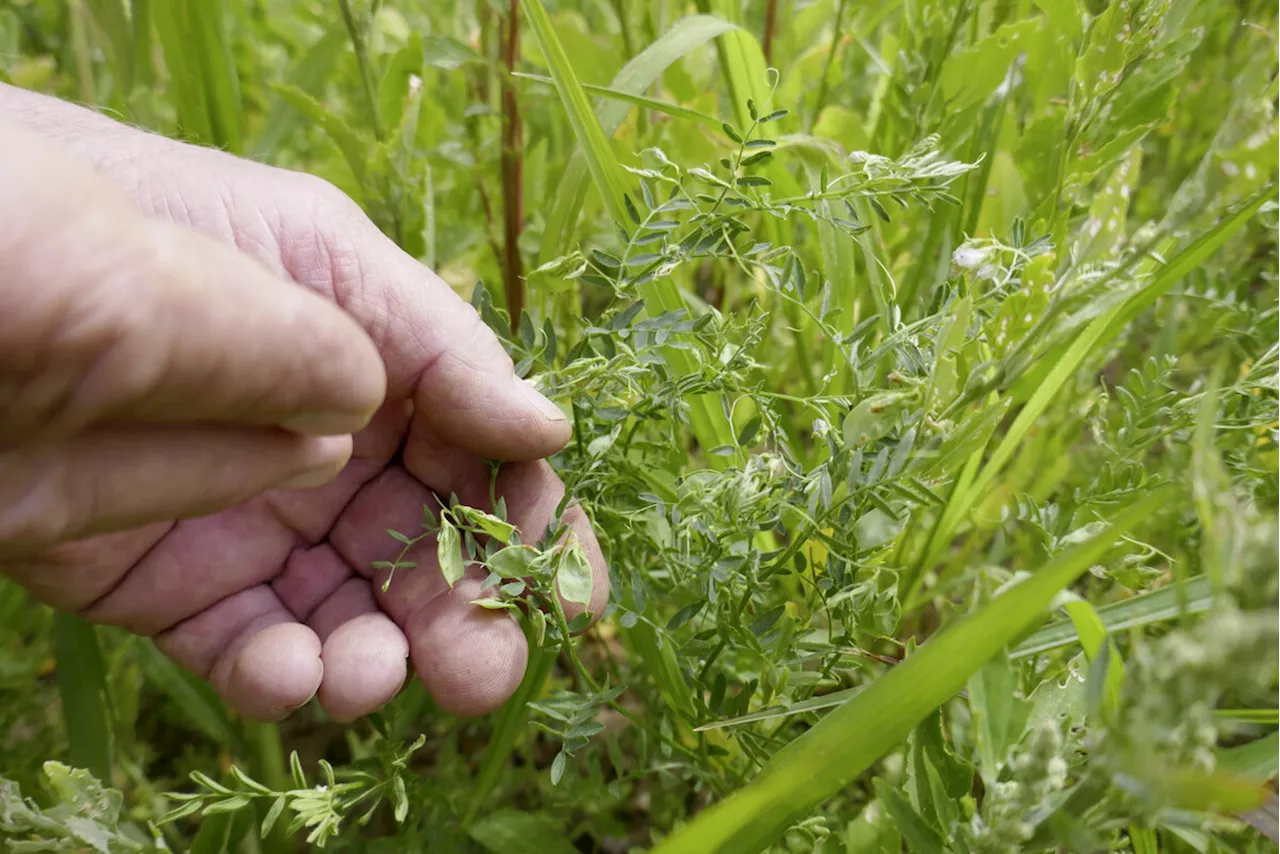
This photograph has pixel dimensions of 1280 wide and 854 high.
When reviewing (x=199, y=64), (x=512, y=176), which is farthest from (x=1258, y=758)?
(x=199, y=64)

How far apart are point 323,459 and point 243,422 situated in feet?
0.22

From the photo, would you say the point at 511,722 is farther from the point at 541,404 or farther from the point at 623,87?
the point at 623,87

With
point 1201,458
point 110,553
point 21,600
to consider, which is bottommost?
point 21,600

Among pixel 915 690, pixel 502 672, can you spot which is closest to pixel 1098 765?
pixel 915 690

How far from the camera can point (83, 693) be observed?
3.06ft

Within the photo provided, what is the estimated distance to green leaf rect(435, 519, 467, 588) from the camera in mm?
646

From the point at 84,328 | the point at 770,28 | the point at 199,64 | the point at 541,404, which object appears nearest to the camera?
the point at 84,328

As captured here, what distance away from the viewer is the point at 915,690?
51cm

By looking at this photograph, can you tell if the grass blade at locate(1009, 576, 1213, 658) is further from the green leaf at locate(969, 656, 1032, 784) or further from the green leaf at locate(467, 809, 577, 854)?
the green leaf at locate(467, 809, 577, 854)

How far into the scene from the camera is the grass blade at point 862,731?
1.62 feet

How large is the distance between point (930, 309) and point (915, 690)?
1.12 feet

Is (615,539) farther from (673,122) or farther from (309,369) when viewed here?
(673,122)

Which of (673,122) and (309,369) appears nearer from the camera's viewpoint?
(309,369)

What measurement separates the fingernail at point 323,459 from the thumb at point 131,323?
7cm
